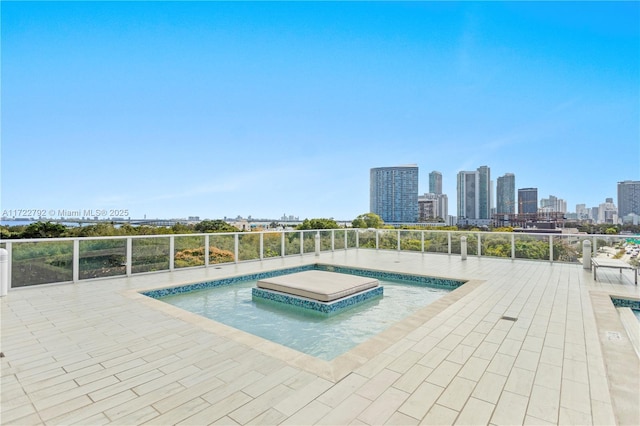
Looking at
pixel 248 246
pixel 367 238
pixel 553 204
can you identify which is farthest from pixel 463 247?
pixel 553 204

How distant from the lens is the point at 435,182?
61.0m

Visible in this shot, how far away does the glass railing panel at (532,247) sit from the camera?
894 cm

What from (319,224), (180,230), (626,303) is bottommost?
(626,303)

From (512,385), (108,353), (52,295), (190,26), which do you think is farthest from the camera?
(190,26)

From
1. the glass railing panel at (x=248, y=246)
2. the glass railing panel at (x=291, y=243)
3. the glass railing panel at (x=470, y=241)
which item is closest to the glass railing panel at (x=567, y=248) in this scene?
the glass railing panel at (x=470, y=241)

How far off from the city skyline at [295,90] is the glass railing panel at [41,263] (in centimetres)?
551

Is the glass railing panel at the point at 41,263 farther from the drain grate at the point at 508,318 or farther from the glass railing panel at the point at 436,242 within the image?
the glass railing panel at the point at 436,242

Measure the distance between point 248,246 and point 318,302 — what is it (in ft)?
14.2

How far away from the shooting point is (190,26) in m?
10.0

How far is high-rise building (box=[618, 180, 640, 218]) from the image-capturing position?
60.5ft

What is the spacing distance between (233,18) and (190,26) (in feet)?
4.50

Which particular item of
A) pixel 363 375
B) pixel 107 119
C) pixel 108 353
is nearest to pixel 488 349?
pixel 363 375

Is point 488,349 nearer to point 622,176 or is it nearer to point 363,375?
point 363,375

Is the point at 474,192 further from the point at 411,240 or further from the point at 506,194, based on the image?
the point at 411,240
